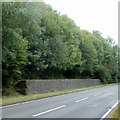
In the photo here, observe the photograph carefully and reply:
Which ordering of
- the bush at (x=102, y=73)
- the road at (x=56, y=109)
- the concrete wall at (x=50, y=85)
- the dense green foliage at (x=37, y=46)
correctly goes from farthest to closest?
the bush at (x=102, y=73) → the concrete wall at (x=50, y=85) → the dense green foliage at (x=37, y=46) → the road at (x=56, y=109)

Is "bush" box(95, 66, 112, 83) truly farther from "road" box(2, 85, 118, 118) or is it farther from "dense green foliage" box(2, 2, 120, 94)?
"road" box(2, 85, 118, 118)

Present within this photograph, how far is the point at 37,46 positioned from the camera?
33031 mm

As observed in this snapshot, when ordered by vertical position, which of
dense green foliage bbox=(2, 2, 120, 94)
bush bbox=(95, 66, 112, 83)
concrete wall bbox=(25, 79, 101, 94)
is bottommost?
concrete wall bbox=(25, 79, 101, 94)

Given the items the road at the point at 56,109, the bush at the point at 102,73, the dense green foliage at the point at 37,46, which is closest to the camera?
the road at the point at 56,109

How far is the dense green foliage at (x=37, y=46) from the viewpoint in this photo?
21.6 metres

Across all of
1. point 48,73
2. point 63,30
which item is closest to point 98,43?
point 63,30

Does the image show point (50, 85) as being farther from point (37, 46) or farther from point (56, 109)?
point (56, 109)

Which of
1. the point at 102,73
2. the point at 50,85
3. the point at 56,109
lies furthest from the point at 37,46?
the point at 102,73

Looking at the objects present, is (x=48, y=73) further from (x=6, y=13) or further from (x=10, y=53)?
(x=6, y=13)

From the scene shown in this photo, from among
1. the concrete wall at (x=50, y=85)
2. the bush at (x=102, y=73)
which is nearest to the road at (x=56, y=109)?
the concrete wall at (x=50, y=85)

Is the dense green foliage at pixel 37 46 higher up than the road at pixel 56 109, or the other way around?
the dense green foliage at pixel 37 46

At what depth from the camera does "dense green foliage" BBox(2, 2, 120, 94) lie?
2164 cm

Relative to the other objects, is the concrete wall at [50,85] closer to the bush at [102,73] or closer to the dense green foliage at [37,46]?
the dense green foliage at [37,46]

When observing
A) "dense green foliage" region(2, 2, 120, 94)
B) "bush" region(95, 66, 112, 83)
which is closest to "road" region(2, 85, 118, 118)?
"dense green foliage" region(2, 2, 120, 94)
